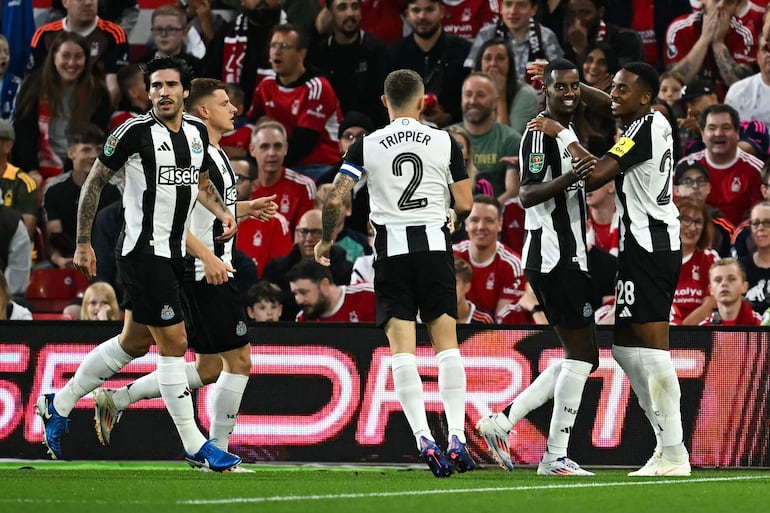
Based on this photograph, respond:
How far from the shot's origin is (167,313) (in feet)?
26.1

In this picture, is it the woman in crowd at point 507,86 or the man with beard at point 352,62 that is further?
the man with beard at point 352,62

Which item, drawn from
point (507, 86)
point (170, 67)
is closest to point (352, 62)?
point (507, 86)

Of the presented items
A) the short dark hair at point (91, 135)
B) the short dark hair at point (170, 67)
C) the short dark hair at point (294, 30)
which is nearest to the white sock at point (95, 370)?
the short dark hair at point (170, 67)

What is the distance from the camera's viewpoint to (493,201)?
11570 mm

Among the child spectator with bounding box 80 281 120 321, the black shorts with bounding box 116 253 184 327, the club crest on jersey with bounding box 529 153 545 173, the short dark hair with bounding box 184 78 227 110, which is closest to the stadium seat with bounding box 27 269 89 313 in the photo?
the child spectator with bounding box 80 281 120 321

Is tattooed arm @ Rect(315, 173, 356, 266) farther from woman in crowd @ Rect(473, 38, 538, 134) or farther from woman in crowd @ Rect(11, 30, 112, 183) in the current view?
woman in crowd @ Rect(11, 30, 112, 183)

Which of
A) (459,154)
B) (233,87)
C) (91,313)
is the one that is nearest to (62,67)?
(233,87)

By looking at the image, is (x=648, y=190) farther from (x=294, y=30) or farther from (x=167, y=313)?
(x=294, y=30)

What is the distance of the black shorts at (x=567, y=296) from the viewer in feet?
26.7

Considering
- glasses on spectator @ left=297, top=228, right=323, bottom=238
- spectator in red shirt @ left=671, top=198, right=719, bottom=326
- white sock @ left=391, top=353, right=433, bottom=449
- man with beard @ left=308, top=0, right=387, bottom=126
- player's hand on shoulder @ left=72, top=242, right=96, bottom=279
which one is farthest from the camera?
man with beard @ left=308, top=0, right=387, bottom=126

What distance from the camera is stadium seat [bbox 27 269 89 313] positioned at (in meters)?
12.5

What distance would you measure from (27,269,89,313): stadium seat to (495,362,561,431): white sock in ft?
17.2

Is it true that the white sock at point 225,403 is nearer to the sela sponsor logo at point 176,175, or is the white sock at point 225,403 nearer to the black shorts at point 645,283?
the sela sponsor logo at point 176,175

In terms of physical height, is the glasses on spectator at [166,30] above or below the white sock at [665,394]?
above
